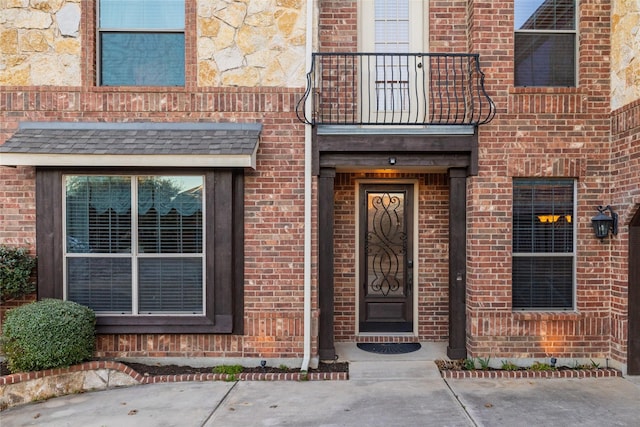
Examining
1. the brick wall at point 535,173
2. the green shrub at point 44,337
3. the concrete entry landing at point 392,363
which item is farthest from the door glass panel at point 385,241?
the green shrub at point 44,337

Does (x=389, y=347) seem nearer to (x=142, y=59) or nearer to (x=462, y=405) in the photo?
(x=462, y=405)

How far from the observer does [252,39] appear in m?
5.57

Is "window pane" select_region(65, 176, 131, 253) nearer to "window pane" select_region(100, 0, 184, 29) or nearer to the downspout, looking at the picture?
"window pane" select_region(100, 0, 184, 29)

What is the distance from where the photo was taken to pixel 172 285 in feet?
18.2

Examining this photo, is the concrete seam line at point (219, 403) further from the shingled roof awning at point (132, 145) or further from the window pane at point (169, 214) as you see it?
the shingled roof awning at point (132, 145)

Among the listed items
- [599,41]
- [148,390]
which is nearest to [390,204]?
[599,41]

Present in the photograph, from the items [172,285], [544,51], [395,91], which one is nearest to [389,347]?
[172,285]

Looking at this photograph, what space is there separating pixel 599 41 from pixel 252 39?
177 inches

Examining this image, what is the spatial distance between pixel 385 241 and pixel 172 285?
122 inches

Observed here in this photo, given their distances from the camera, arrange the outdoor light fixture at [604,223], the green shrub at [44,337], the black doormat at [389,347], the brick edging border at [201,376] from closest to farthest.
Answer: the green shrub at [44,337] → the brick edging border at [201,376] → the outdoor light fixture at [604,223] → the black doormat at [389,347]

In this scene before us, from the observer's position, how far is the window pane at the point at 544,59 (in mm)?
5727

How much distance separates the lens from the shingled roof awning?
5.04 metres

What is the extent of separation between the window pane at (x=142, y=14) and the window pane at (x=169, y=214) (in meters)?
2.07

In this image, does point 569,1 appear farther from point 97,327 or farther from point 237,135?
point 97,327
